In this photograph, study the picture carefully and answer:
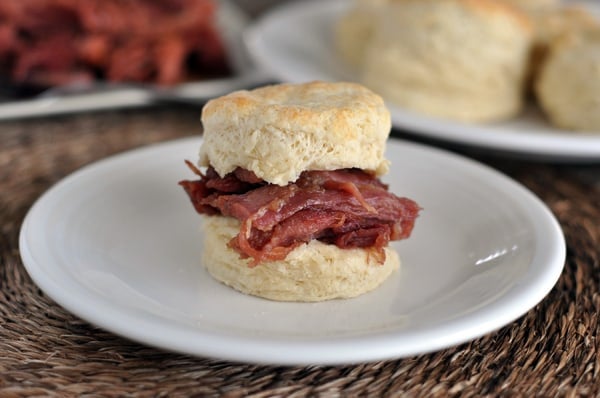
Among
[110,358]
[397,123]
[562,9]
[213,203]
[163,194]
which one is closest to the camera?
[110,358]

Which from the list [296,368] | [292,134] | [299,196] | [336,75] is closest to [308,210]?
[299,196]

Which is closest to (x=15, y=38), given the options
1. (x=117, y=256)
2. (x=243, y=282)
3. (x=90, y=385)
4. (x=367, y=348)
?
(x=117, y=256)

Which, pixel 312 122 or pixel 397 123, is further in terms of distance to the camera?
pixel 397 123

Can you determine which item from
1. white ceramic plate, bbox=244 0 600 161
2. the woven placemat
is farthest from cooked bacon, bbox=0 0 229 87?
the woven placemat

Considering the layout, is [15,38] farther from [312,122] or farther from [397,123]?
[312,122]

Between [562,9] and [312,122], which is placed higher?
[312,122]

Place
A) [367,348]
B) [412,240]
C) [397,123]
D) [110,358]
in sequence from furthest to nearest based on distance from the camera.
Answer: [397,123]
[412,240]
[110,358]
[367,348]

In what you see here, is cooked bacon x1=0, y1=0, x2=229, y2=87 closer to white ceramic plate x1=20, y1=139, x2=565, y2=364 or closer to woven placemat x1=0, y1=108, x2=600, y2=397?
white ceramic plate x1=20, y1=139, x2=565, y2=364
